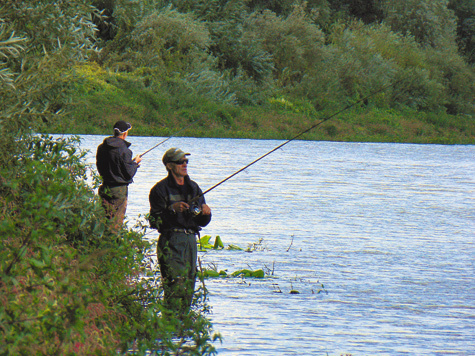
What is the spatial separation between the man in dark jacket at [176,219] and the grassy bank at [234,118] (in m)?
32.0

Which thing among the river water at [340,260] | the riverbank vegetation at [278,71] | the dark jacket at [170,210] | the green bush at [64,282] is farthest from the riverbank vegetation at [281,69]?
the dark jacket at [170,210]

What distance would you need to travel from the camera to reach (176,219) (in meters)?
7.00

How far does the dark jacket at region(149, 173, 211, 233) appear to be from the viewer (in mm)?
Answer: 6988

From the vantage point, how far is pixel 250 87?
167ft

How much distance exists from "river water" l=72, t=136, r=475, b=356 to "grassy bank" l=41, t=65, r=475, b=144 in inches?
681

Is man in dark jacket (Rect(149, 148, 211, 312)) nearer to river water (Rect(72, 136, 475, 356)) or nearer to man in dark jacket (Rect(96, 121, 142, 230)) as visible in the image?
river water (Rect(72, 136, 475, 356))

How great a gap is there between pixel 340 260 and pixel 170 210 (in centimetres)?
534

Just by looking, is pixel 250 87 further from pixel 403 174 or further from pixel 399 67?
pixel 403 174

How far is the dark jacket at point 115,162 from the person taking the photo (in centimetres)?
962

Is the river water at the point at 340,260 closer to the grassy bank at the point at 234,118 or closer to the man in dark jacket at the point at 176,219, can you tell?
the man in dark jacket at the point at 176,219

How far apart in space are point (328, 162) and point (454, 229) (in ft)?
56.6

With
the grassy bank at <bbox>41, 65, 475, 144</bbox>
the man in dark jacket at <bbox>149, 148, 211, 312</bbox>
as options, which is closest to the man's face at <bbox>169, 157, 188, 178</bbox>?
the man in dark jacket at <bbox>149, 148, 211, 312</bbox>

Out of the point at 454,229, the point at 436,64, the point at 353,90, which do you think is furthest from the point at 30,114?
the point at 436,64

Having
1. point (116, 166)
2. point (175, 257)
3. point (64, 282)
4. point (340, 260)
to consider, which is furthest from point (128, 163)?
point (64, 282)
